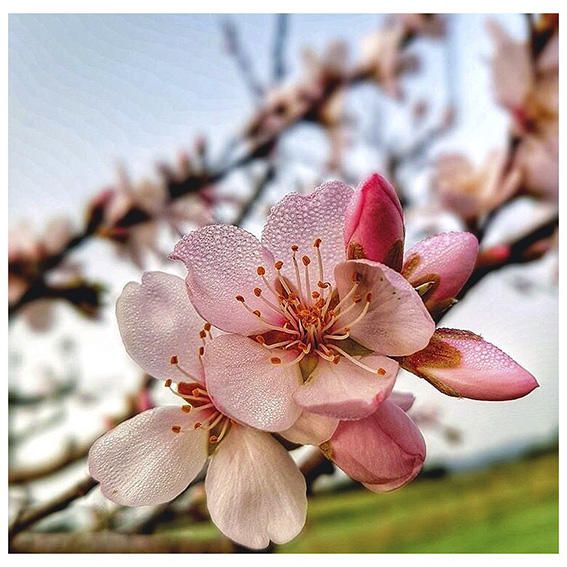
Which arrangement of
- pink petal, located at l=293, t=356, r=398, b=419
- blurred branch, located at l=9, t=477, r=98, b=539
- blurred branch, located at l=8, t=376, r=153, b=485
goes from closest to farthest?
1. pink petal, located at l=293, t=356, r=398, b=419
2. blurred branch, located at l=9, t=477, r=98, b=539
3. blurred branch, located at l=8, t=376, r=153, b=485

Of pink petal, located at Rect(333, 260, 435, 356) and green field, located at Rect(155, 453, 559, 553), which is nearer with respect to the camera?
pink petal, located at Rect(333, 260, 435, 356)

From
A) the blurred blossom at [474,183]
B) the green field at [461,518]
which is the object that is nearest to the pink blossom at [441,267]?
the blurred blossom at [474,183]

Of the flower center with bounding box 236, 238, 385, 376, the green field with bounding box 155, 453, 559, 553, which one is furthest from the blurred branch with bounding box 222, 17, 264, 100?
the flower center with bounding box 236, 238, 385, 376

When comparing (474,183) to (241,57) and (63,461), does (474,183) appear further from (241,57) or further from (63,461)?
(63,461)

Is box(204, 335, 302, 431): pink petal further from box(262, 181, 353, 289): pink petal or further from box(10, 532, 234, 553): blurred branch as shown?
box(10, 532, 234, 553): blurred branch

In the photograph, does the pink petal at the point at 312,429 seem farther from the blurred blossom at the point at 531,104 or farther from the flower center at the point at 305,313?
the blurred blossom at the point at 531,104
